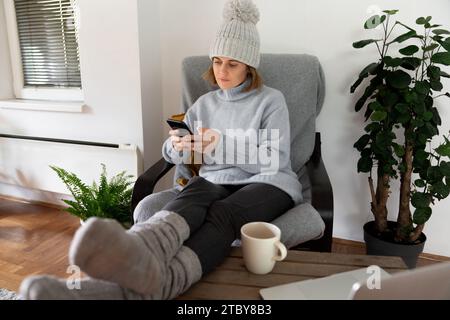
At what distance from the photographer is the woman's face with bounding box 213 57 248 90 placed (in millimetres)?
1326

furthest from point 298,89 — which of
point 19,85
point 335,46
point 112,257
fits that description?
point 19,85

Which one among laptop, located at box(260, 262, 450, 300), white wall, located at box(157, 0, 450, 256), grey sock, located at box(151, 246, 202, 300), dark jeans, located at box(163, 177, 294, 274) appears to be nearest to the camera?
laptop, located at box(260, 262, 450, 300)

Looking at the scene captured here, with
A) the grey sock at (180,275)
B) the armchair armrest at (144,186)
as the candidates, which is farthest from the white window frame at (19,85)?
the grey sock at (180,275)

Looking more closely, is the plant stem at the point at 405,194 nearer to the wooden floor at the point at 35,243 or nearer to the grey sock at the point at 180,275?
the wooden floor at the point at 35,243

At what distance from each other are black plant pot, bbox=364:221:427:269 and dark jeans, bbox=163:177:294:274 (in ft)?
1.95

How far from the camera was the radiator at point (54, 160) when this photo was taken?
1.98m

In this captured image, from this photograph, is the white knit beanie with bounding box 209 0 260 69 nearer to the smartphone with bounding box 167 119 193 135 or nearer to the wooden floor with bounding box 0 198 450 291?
the smartphone with bounding box 167 119 193 135

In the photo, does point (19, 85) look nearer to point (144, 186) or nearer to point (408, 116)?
point (144, 186)

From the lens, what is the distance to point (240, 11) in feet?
4.30

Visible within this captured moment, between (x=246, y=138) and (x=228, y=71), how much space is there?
0.86 ft

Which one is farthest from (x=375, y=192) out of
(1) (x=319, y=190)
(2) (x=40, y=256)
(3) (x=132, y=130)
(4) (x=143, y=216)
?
(2) (x=40, y=256)

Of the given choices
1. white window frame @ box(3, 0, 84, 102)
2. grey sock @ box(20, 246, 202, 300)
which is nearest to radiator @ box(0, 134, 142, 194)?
white window frame @ box(3, 0, 84, 102)

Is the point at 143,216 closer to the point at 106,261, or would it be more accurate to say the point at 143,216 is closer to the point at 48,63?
the point at 106,261

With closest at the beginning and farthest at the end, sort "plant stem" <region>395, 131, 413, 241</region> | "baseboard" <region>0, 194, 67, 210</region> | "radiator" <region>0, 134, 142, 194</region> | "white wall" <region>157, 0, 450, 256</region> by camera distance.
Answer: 1. "plant stem" <region>395, 131, 413, 241</region>
2. "white wall" <region>157, 0, 450, 256</region>
3. "radiator" <region>0, 134, 142, 194</region>
4. "baseboard" <region>0, 194, 67, 210</region>
